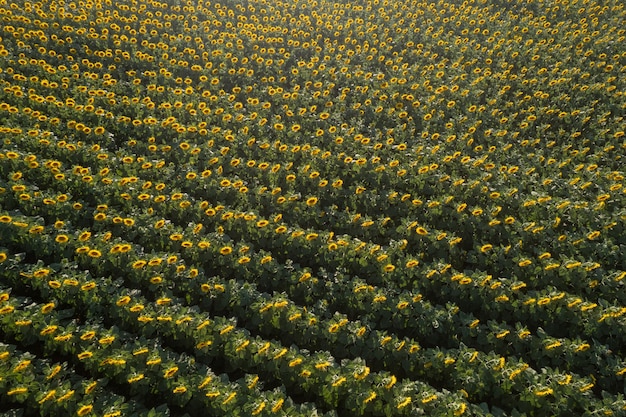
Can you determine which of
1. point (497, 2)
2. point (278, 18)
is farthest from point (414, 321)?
point (497, 2)

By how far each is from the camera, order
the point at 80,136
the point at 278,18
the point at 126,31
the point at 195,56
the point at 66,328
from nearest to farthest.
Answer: the point at 66,328
the point at 80,136
the point at 195,56
the point at 126,31
the point at 278,18

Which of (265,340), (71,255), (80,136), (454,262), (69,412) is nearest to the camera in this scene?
(69,412)

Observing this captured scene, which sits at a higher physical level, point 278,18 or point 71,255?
point 278,18

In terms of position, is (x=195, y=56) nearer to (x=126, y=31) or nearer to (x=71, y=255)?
(x=126, y=31)

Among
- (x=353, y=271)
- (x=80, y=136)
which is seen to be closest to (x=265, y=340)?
(x=353, y=271)

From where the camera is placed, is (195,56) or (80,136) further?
(195,56)

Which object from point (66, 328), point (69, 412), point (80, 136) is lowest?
point (69, 412)

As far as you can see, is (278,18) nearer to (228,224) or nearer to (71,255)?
(228,224)
